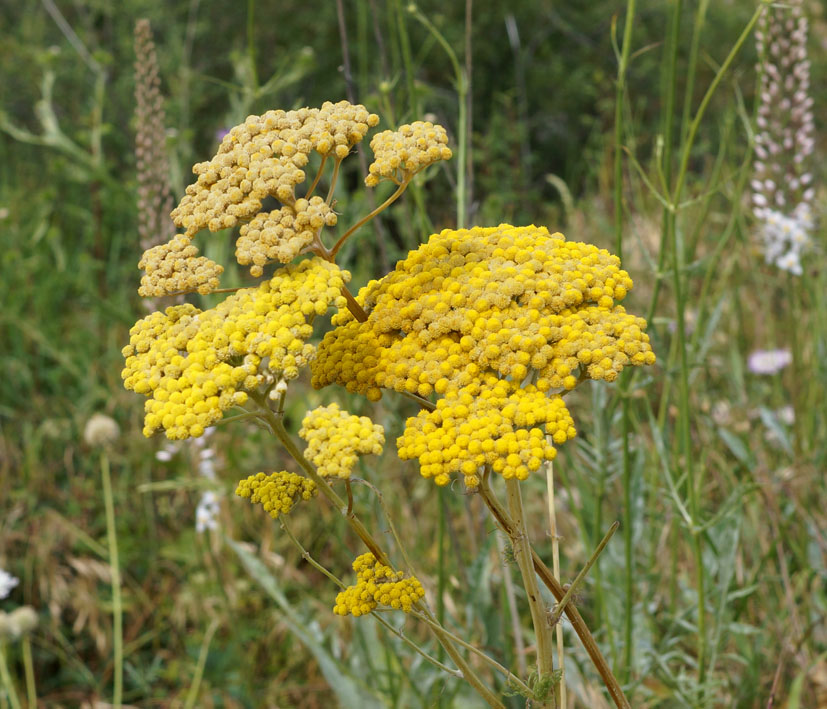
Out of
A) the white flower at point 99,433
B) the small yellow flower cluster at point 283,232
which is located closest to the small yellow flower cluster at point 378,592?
the small yellow flower cluster at point 283,232

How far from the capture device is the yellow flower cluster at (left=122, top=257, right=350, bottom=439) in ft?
2.89

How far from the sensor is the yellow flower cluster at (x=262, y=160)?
948 millimetres

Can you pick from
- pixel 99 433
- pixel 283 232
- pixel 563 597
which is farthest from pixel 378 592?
pixel 99 433

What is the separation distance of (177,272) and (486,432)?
0.41 meters

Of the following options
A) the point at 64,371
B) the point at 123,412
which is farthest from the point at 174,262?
the point at 64,371

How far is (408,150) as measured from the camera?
98 cm

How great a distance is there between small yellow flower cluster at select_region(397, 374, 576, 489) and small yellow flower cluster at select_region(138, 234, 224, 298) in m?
0.29

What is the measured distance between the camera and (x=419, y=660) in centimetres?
201

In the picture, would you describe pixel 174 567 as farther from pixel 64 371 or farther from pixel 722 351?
pixel 722 351

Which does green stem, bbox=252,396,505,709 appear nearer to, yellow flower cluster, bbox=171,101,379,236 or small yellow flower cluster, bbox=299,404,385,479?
Result: small yellow flower cluster, bbox=299,404,385,479

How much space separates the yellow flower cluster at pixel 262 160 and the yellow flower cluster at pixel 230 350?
0.30ft

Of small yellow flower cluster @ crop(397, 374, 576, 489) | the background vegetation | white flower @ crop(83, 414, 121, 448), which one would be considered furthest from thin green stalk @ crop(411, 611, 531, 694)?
white flower @ crop(83, 414, 121, 448)

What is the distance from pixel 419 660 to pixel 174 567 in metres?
1.00

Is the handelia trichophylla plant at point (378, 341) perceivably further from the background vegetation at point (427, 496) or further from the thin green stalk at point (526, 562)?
the background vegetation at point (427, 496)
